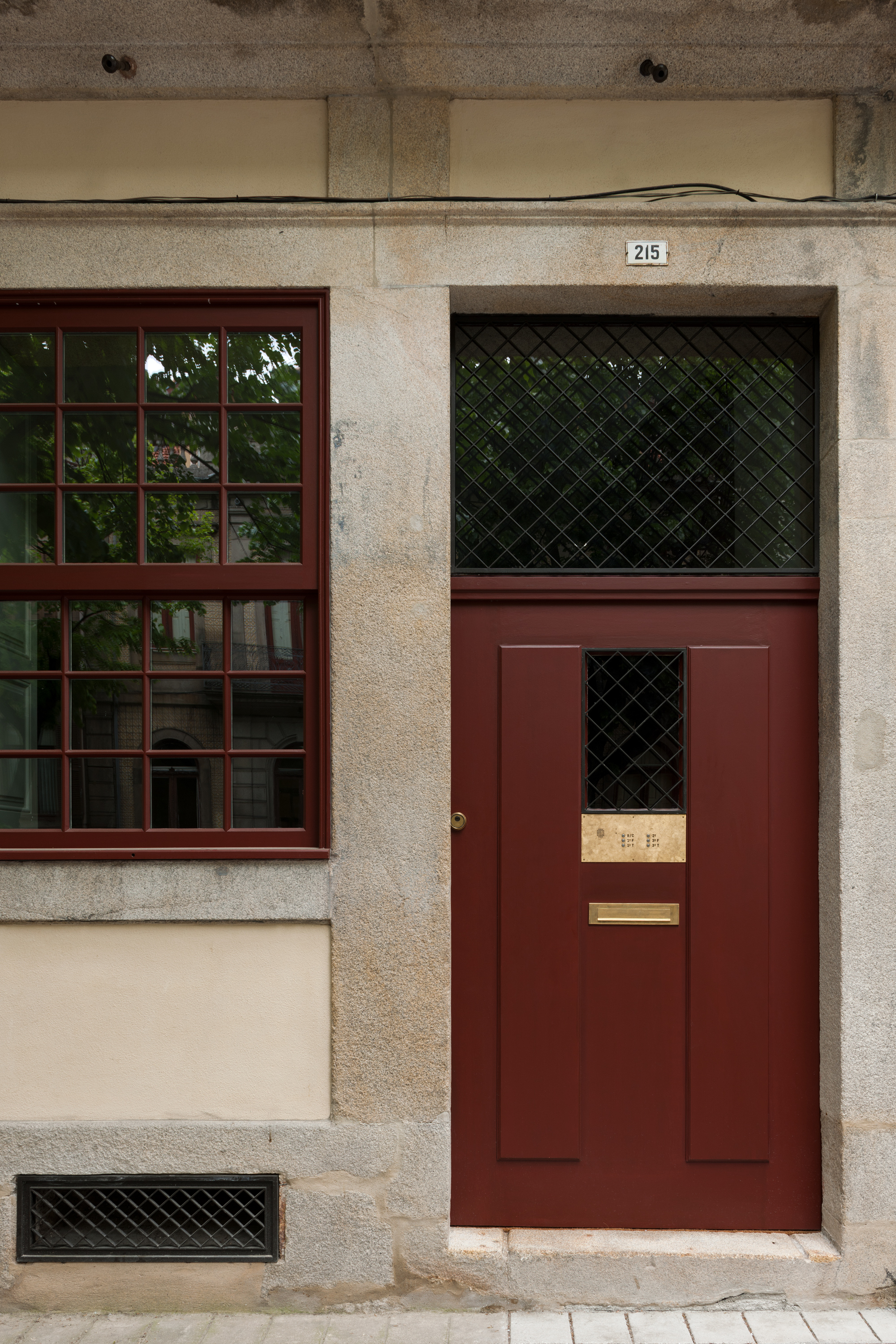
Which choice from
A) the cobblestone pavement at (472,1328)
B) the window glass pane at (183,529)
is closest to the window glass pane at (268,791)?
the window glass pane at (183,529)

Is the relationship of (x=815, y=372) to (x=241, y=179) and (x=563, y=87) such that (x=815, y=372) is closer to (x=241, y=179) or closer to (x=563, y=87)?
(x=563, y=87)

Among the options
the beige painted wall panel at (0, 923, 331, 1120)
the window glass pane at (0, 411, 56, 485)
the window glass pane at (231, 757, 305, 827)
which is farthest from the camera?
the window glass pane at (0, 411, 56, 485)

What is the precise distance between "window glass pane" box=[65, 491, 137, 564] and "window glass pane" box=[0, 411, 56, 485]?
190mm

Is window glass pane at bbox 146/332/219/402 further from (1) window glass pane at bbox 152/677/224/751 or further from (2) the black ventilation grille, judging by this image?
(2) the black ventilation grille

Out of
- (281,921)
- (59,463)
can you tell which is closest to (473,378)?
(59,463)

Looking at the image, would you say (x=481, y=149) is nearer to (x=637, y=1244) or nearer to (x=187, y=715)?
(x=187, y=715)

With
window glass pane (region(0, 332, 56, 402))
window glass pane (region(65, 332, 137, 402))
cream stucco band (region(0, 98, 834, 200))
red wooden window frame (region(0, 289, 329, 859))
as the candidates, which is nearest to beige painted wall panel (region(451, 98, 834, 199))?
cream stucco band (region(0, 98, 834, 200))

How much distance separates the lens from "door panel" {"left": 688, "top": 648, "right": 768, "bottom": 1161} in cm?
368

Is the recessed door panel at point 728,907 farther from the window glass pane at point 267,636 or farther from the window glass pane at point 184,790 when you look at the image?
the window glass pane at point 184,790

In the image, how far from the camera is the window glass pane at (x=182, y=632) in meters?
3.69

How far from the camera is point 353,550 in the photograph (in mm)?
3584

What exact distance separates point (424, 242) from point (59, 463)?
5.78ft

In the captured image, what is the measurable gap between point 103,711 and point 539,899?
1.99m

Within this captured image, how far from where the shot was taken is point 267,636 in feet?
12.1
